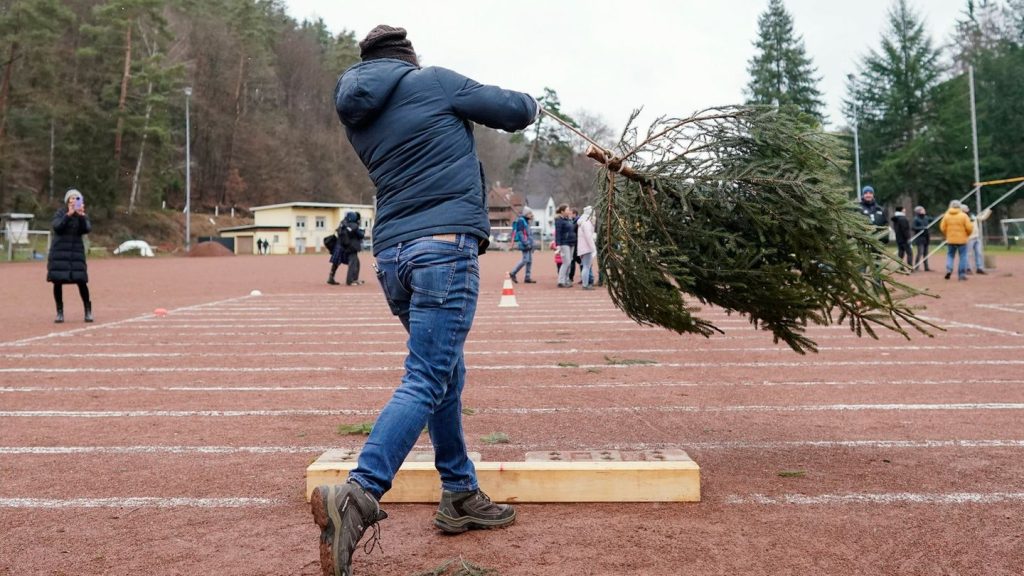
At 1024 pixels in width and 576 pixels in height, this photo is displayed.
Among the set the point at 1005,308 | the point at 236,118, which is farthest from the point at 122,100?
Result: the point at 1005,308

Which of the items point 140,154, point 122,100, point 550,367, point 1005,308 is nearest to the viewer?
point 550,367

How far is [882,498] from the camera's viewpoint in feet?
13.5

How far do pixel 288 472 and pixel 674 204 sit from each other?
259cm

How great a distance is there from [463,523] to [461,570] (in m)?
0.50

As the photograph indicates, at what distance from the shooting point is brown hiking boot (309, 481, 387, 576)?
2984 mm

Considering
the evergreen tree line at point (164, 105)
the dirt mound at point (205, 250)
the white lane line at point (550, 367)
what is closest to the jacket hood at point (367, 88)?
the white lane line at point (550, 367)

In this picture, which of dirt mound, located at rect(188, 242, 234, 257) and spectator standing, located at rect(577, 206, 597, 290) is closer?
spectator standing, located at rect(577, 206, 597, 290)

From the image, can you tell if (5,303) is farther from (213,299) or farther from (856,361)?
(856,361)

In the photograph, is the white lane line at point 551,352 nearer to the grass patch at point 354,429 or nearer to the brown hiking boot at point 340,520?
the grass patch at point 354,429

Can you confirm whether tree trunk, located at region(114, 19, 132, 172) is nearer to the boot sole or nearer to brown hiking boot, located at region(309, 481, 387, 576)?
the boot sole

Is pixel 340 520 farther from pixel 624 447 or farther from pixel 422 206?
pixel 624 447

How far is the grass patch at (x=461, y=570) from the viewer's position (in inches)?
126

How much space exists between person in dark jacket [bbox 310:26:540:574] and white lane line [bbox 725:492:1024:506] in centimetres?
147

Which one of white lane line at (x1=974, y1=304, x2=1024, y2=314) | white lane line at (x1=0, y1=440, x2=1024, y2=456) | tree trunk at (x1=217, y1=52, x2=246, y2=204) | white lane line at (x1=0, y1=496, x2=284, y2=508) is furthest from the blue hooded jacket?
tree trunk at (x1=217, y1=52, x2=246, y2=204)
